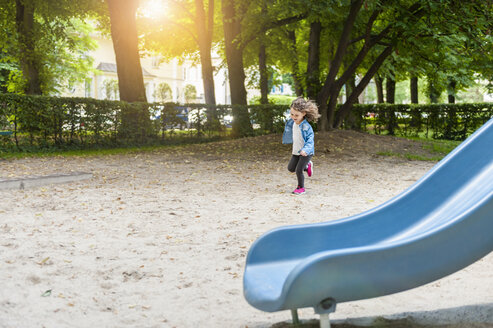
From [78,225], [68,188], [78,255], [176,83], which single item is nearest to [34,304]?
[78,255]

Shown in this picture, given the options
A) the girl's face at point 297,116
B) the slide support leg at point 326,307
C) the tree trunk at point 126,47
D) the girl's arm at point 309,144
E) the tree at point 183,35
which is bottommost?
the slide support leg at point 326,307

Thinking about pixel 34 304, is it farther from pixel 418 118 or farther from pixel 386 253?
pixel 418 118

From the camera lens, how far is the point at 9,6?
2067 centimetres

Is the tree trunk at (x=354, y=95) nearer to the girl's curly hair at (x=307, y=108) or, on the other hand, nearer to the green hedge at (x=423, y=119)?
the green hedge at (x=423, y=119)

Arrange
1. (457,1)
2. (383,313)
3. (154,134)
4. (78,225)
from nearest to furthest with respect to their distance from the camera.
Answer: (383,313)
(78,225)
(457,1)
(154,134)

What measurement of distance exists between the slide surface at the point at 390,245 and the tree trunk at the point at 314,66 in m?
15.5

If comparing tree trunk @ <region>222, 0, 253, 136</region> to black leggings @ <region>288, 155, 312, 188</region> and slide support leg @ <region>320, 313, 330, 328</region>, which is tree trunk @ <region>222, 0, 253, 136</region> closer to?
black leggings @ <region>288, 155, 312, 188</region>

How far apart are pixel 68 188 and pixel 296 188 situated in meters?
4.12

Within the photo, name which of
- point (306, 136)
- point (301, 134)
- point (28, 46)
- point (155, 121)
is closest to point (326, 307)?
point (306, 136)

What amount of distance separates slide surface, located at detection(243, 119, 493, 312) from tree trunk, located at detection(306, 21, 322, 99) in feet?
50.8

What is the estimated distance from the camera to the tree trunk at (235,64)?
20.4 metres

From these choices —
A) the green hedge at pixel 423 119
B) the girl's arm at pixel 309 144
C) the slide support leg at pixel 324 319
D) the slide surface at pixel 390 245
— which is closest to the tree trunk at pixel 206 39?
the green hedge at pixel 423 119

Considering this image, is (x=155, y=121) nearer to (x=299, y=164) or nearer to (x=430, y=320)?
(x=299, y=164)

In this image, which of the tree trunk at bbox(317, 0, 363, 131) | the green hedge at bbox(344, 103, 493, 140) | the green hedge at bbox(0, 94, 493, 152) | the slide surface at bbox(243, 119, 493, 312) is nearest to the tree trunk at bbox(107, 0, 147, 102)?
the green hedge at bbox(0, 94, 493, 152)
